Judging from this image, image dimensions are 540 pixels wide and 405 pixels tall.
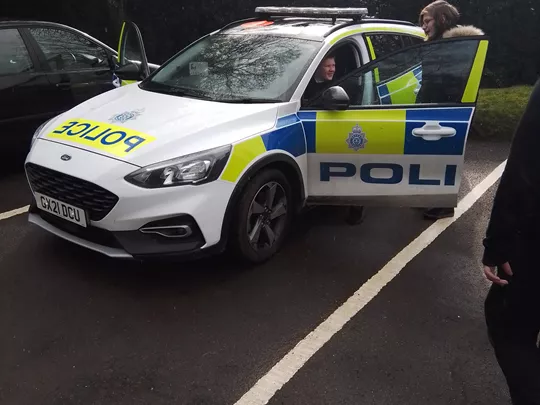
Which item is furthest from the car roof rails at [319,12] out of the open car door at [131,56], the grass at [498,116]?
the grass at [498,116]

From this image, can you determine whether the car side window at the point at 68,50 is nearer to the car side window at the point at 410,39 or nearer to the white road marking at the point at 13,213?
the white road marking at the point at 13,213

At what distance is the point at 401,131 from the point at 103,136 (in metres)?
1.99

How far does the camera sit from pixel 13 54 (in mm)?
5379

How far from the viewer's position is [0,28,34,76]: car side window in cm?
530

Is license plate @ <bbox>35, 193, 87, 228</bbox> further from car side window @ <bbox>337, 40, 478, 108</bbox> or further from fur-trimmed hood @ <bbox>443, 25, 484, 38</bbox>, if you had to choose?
fur-trimmed hood @ <bbox>443, 25, 484, 38</bbox>

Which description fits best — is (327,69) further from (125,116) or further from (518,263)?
(518,263)

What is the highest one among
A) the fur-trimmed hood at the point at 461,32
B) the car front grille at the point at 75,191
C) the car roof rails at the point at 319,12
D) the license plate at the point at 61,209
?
the car roof rails at the point at 319,12

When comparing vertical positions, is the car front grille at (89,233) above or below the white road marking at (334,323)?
above

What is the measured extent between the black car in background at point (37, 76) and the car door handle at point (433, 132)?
12.2 ft

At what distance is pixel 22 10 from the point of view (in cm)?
971

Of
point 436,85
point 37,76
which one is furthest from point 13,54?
point 436,85

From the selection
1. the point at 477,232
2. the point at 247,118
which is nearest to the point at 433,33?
the point at 477,232

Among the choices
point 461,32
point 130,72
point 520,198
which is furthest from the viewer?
point 130,72

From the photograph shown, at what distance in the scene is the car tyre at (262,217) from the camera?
11.6 feet
